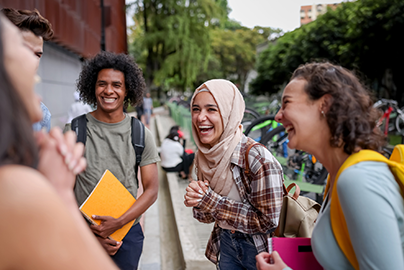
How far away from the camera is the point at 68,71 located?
12453 millimetres

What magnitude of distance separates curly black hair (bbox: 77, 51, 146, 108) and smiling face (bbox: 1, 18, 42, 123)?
1.71 meters

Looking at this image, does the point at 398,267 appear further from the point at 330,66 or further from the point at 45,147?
the point at 45,147

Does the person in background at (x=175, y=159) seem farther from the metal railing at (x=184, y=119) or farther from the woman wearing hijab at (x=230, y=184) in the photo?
the woman wearing hijab at (x=230, y=184)

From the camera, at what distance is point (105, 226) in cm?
195

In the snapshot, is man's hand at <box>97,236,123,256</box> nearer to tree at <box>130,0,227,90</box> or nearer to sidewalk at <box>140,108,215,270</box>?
sidewalk at <box>140,108,215,270</box>

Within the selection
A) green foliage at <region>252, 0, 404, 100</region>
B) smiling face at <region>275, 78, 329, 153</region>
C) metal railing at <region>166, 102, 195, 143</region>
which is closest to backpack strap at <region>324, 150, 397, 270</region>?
smiling face at <region>275, 78, 329, 153</region>

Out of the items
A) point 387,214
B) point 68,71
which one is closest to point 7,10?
point 387,214

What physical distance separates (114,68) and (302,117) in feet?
5.05

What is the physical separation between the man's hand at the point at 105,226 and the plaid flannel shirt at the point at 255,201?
549mm

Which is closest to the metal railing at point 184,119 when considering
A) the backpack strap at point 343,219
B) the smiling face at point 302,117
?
the smiling face at point 302,117

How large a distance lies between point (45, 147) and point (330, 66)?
46.6 inches

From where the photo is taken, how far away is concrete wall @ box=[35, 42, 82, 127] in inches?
372

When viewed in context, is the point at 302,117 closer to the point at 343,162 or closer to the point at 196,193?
the point at 343,162

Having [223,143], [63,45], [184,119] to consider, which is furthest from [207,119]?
[184,119]
